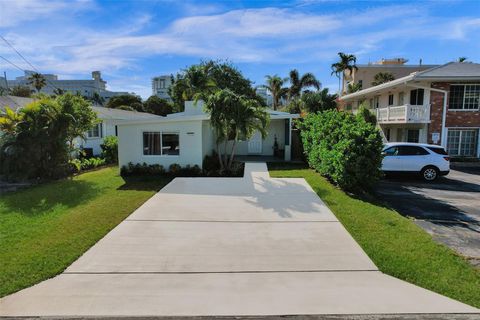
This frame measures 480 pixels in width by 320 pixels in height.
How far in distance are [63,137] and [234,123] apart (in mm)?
7181

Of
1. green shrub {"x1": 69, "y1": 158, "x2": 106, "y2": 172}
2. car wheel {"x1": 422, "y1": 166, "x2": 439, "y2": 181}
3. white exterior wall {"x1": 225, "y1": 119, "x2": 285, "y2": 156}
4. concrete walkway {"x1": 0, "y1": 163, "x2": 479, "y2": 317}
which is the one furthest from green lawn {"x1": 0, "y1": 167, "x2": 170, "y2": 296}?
car wheel {"x1": 422, "y1": 166, "x2": 439, "y2": 181}

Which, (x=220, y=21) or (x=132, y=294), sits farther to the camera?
(x=220, y=21)

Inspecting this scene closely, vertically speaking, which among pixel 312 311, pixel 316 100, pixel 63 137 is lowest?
pixel 312 311

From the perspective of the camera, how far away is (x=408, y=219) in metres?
7.61

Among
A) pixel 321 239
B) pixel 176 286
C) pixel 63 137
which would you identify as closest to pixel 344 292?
pixel 321 239

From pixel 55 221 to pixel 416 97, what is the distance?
2091cm

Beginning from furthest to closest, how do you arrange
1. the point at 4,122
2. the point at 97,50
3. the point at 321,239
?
the point at 97,50 < the point at 4,122 < the point at 321,239

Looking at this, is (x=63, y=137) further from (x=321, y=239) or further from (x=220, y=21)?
(x=321, y=239)

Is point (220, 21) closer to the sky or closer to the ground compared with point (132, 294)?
closer to the sky

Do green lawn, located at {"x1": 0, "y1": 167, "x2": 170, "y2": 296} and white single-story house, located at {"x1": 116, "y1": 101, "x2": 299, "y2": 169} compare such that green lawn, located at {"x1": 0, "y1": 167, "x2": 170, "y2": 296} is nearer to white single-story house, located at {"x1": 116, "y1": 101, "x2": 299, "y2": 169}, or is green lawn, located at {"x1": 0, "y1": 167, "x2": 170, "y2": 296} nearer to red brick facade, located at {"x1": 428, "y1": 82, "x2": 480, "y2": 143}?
white single-story house, located at {"x1": 116, "y1": 101, "x2": 299, "y2": 169}

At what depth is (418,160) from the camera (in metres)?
12.6

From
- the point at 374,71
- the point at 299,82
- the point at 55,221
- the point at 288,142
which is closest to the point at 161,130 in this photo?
the point at 55,221

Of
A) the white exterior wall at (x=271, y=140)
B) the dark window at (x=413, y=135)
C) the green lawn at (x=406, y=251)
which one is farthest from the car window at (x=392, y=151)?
the dark window at (x=413, y=135)

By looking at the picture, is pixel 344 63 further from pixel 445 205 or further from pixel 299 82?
pixel 445 205
